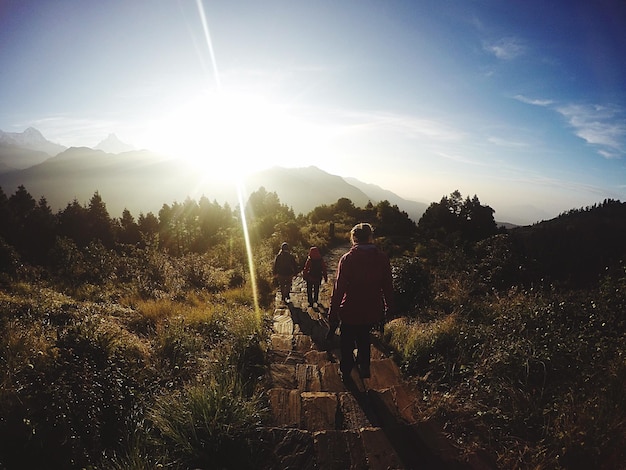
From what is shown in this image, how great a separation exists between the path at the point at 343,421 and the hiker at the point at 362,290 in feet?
1.49

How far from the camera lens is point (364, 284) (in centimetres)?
381

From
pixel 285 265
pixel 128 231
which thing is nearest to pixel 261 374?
pixel 285 265

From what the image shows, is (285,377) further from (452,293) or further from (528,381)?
(452,293)

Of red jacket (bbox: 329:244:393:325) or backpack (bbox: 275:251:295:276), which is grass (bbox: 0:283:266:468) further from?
backpack (bbox: 275:251:295:276)

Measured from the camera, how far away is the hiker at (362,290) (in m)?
3.80

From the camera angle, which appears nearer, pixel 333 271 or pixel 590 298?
pixel 590 298

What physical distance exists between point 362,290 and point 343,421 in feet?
4.66

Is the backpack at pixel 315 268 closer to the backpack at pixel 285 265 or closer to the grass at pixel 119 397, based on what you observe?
the backpack at pixel 285 265

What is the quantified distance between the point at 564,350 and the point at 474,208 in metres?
23.6

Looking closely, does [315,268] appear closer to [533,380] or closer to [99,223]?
[533,380]

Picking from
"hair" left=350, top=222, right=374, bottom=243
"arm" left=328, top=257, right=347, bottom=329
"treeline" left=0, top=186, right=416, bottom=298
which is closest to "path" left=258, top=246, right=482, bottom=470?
"arm" left=328, top=257, right=347, bottom=329

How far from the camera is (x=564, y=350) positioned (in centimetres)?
370

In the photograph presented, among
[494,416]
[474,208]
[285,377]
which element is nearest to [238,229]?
[474,208]

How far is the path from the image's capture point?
275 cm
